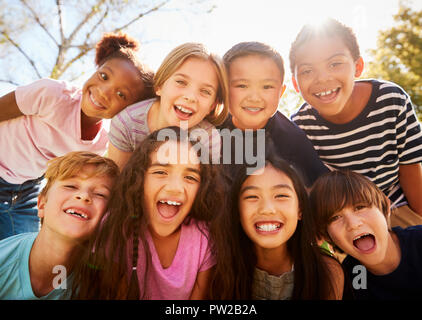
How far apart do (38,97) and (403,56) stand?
12.4 ft

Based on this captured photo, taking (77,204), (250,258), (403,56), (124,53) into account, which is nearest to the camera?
(77,204)

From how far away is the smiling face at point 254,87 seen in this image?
61.9 inches

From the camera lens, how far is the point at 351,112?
5.38 feet

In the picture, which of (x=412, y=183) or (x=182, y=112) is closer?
(x=182, y=112)

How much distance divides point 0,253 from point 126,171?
0.67 m

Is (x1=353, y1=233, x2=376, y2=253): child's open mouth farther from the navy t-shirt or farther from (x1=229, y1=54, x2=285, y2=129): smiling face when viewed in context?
(x1=229, y1=54, x2=285, y2=129): smiling face

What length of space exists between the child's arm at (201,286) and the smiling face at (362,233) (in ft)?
2.03

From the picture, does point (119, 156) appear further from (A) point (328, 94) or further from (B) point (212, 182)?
(A) point (328, 94)

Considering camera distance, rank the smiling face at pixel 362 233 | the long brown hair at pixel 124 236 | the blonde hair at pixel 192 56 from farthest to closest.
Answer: the blonde hair at pixel 192 56 → the smiling face at pixel 362 233 → the long brown hair at pixel 124 236

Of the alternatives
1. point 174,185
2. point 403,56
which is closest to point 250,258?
point 174,185

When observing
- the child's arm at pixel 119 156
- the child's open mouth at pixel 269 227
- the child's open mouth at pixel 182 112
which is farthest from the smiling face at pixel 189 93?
the child's open mouth at pixel 269 227

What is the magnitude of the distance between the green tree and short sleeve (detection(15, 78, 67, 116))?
3.06m

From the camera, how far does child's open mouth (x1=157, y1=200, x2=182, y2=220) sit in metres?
1.37

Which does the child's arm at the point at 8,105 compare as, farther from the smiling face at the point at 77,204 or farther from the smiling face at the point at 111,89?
the smiling face at the point at 77,204
